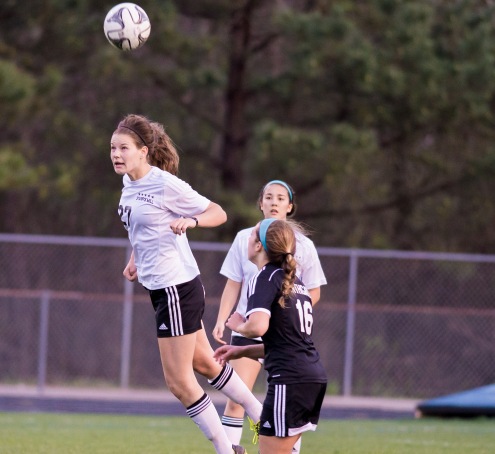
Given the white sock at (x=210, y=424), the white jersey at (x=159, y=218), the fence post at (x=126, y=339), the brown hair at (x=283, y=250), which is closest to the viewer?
the brown hair at (x=283, y=250)

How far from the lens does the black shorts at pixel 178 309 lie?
18.9 feet

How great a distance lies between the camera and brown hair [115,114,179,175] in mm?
5906

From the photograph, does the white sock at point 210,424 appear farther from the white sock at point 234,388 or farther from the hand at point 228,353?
the hand at point 228,353

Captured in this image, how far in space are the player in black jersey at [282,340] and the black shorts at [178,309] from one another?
0.76 m

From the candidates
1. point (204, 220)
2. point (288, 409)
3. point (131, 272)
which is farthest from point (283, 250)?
point (131, 272)

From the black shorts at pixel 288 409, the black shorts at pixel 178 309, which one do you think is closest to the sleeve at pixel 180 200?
the black shorts at pixel 178 309

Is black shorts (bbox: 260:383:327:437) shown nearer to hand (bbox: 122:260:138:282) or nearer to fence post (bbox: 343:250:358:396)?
hand (bbox: 122:260:138:282)

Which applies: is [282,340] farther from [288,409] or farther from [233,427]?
[233,427]

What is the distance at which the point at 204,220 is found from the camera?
5770 mm

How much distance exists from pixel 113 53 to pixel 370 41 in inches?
159

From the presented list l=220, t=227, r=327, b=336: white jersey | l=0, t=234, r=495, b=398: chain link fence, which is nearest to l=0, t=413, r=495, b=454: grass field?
l=220, t=227, r=327, b=336: white jersey

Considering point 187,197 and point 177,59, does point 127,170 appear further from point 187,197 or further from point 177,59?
point 177,59

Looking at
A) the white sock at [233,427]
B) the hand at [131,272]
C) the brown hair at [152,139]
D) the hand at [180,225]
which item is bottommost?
the white sock at [233,427]

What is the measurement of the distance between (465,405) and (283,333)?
649cm
